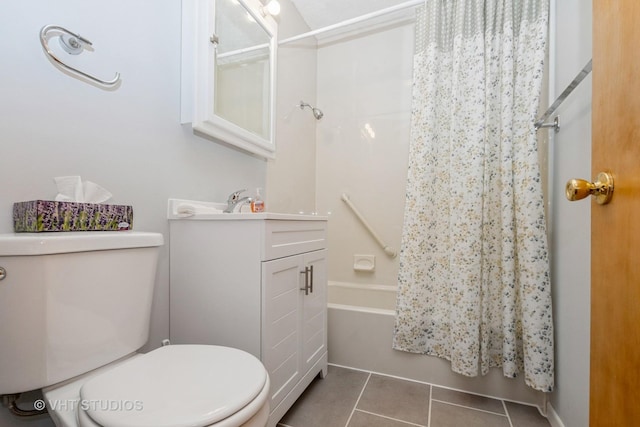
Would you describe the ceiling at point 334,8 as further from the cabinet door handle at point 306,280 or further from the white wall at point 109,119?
the cabinet door handle at point 306,280

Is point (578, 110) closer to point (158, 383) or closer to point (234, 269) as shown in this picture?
point (234, 269)

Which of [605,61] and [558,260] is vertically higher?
[605,61]

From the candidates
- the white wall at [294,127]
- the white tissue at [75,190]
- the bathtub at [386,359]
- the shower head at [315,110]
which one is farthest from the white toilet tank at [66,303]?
the shower head at [315,110]

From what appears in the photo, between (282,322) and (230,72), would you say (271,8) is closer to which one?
(230,72)

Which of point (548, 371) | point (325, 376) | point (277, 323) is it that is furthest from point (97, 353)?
point (548, 371)

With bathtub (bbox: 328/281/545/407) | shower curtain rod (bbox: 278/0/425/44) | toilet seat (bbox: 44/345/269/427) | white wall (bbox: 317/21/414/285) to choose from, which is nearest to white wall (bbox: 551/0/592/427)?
bathtub (bbox: 328/281/545/407)

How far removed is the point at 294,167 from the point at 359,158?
0.50m

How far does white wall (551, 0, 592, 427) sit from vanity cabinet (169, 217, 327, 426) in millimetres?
1041

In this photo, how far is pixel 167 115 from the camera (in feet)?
3.83

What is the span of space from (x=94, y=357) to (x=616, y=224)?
1.14m

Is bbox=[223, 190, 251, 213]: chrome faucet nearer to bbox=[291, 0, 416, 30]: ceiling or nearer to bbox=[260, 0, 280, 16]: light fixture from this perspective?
bbox=[260, 0, 280, 16]: light fixture

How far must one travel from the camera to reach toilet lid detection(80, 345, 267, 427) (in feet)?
1.84

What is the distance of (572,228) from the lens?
1159mm

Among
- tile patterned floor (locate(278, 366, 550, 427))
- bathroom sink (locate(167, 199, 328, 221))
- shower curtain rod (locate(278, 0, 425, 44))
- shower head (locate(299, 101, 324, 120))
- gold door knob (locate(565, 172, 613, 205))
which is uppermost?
shower curtain rod (locate(278, 0, 425, 44))
